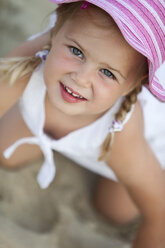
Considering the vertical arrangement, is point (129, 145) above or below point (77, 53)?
below

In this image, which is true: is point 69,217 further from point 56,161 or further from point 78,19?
point 78,19

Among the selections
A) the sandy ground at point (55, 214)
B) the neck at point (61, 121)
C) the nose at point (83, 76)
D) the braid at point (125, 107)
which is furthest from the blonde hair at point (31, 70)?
the sandy ground at point (55, 214)

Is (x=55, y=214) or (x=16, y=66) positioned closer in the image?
(x=16, y=66)

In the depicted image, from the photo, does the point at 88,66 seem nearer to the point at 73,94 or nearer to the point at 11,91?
the point at 73,94

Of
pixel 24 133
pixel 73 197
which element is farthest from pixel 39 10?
pixel 73 197

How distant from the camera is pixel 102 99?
1398mm

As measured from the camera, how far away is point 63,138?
170 cm

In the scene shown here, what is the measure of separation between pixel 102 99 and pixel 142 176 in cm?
48

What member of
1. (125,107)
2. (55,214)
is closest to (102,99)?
(125,107)

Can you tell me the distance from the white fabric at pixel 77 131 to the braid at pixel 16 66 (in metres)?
0.04

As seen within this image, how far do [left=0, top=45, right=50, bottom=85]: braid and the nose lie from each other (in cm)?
31

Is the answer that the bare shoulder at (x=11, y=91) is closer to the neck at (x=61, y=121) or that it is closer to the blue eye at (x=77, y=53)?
the neck at (x=61, y=121)

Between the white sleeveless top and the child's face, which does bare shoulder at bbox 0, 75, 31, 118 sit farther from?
the child's face

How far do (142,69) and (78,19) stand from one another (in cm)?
30
